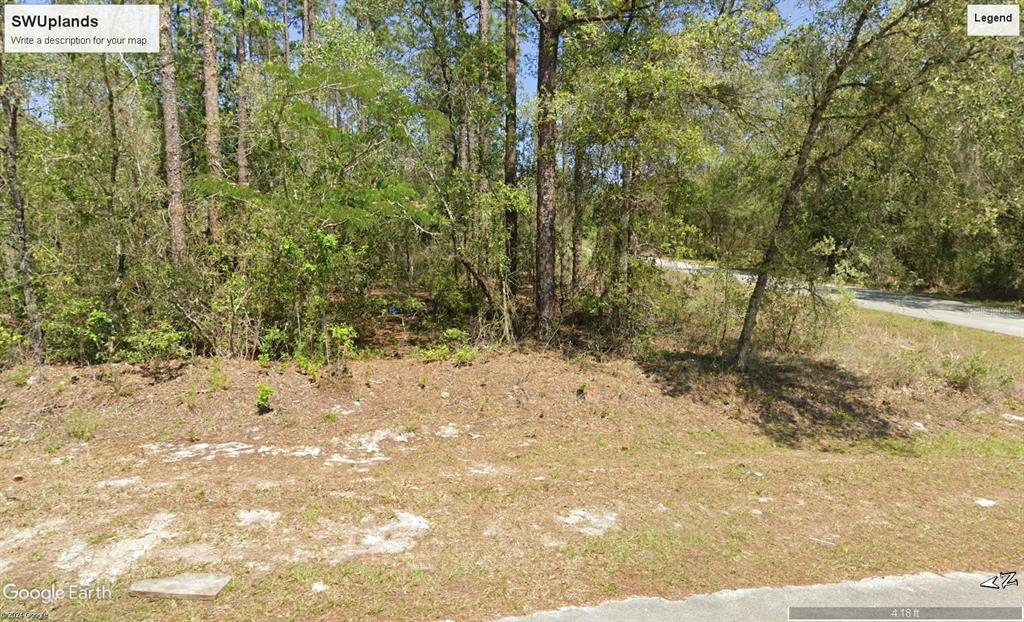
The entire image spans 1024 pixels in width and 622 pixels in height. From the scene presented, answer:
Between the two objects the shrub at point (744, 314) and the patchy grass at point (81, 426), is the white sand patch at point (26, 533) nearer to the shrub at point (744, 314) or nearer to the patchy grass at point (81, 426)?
the patchy grass at point (81, 426)

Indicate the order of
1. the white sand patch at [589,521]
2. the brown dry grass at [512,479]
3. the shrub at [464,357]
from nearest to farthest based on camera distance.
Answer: the brown dry grass at [512,479] → the white sand patch at [589,521] → the shrub at [464,357]

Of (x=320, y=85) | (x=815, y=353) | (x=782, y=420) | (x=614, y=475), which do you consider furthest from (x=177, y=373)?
(x=815, y=353)

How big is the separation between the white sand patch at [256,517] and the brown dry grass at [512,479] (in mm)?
80

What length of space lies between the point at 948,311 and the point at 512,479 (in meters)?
16.0

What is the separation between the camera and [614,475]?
212 inches

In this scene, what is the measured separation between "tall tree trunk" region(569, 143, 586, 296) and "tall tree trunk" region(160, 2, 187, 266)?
5.97 metres

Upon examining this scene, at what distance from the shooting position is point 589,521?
14.3 feet

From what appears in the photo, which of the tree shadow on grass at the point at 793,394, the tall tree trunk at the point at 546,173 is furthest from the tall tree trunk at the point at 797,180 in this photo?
the tall tree trunk at the point at 546,173

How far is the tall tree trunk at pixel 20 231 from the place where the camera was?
6.21m

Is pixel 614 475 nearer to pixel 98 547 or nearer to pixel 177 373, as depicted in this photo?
pixel 98 547

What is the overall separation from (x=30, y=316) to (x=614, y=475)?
7373mm

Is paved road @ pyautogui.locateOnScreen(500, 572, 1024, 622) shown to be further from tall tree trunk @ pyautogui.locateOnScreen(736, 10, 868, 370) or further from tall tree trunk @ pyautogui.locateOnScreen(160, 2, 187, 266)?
tall tree trunk @ pyautogui.locateOnScreen(160, 2, 187, 266)

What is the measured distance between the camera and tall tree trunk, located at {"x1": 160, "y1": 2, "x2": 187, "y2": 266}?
7527mm

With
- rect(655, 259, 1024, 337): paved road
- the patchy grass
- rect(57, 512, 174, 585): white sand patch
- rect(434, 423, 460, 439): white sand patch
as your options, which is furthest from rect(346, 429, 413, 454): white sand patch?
rect(655, 259, 1024, 337): paved road
